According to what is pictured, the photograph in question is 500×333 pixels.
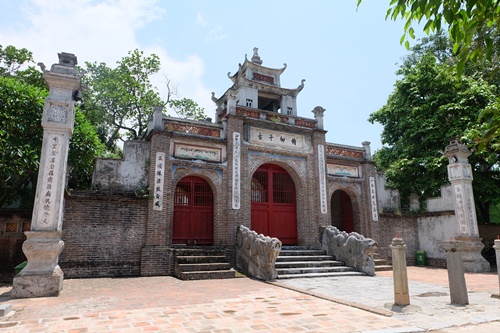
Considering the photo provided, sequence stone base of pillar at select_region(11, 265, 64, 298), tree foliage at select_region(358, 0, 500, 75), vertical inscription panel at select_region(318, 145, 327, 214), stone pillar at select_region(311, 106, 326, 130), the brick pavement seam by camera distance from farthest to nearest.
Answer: stone pillar at select_region(311, 106, 326, 130)
vertical inscription panel at select_region(318, 145, 327, 214)
stone base of pillar at select_region(11, 265, 64, 298)
the brick pavement seam
tree foliage at select_region(358, 0, 500, 75)

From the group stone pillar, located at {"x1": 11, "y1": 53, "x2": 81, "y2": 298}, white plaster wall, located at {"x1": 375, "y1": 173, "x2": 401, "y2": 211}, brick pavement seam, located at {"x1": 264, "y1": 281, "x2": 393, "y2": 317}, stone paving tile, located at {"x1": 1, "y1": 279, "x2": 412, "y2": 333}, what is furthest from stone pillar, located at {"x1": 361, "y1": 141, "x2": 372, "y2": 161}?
stone pillar, located at {"x1": 11, "y1": 53, "x2": 81, "y2": 298}

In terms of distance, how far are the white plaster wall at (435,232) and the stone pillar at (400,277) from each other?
846 centimetres

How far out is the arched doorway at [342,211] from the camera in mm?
13938

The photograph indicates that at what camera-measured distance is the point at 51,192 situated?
23.4 ft

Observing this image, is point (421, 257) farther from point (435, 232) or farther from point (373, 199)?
point (373, 199)

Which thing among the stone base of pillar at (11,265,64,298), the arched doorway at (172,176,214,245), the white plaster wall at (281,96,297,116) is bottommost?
the stone base of pillar at (11,265,64,298)

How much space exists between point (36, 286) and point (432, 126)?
14622 millimetres

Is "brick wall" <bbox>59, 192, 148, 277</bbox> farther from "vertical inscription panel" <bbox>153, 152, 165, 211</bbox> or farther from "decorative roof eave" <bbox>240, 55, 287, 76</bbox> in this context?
"decorative roof eave" <bbox>240, 55, 287, 76</bbox>

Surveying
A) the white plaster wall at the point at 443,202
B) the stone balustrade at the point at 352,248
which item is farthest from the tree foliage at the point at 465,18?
the white plaster wall at the point at 443,202

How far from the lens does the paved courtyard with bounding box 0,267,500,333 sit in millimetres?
4148

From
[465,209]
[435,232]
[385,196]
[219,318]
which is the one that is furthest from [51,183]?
[435,232]

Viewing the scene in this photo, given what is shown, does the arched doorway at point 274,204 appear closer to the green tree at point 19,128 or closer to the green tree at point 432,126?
the green tree at point 432,126

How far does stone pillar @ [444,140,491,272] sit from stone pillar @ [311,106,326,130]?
14.6ft

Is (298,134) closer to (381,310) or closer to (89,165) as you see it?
(89,165)
